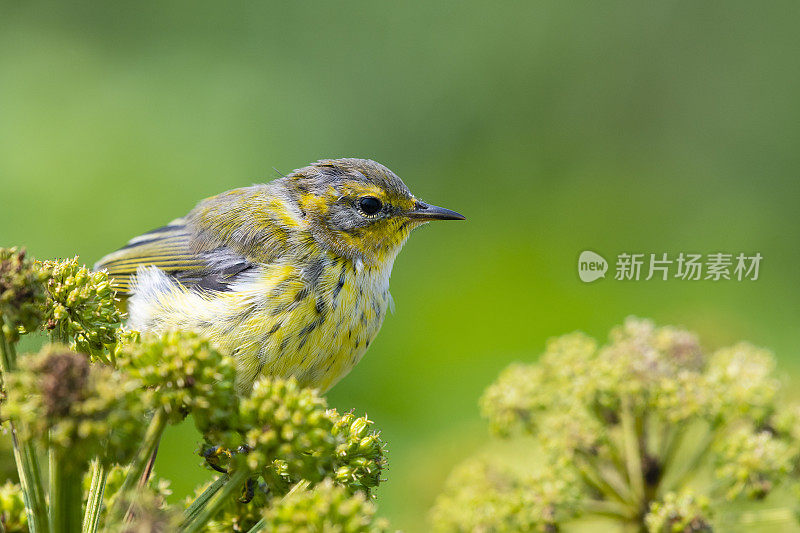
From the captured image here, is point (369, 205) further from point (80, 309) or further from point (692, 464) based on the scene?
point (80, 309)

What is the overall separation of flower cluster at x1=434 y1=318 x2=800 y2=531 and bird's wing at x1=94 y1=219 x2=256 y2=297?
4.34 feet

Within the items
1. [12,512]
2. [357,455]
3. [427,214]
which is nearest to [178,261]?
[427,214]

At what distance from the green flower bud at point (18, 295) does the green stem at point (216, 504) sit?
0.49 m

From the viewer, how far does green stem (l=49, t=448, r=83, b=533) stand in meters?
1.39

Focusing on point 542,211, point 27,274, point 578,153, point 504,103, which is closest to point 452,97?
point 504,103

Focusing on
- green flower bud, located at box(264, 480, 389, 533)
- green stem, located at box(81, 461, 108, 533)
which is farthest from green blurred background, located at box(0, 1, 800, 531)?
green flower bud, located at box(264, 480, 389, 533)

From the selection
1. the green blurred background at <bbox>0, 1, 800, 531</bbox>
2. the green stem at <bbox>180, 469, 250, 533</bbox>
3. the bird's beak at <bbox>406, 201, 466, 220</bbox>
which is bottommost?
the green stem at <bbox>180, 469, 250, 533</bbox>

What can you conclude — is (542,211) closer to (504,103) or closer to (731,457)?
(504,103)

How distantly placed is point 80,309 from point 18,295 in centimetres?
21

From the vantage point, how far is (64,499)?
141 centimetres

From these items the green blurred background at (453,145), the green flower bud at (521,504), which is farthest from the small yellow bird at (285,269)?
the green flower bud at (521,504)

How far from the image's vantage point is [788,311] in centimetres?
439

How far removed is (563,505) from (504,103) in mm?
4415

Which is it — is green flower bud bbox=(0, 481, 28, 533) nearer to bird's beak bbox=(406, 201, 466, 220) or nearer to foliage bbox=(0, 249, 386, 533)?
foliage bbox=(0, 249, 386, 533)
